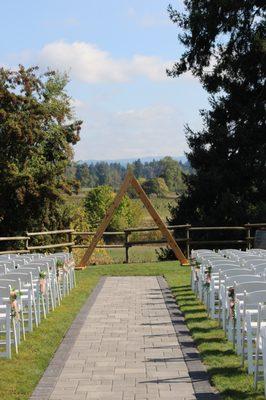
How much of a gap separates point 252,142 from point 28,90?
10.9m

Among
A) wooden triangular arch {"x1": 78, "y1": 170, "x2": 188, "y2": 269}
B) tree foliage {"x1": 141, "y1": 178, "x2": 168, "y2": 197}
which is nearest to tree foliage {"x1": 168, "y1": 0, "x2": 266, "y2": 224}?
wooden triangular arch {"x1": 78, "y1": 170, "x2": 188, "y2": 269}

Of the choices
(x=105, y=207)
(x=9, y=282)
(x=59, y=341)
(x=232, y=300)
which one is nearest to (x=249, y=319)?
(x=232, y=300)

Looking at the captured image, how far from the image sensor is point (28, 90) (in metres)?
35.5

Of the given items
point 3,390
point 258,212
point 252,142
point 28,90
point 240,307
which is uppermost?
point 28,90

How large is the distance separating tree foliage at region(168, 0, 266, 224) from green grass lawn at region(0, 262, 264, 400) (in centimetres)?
1596

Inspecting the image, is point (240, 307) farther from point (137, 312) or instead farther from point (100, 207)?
point (100, 207)

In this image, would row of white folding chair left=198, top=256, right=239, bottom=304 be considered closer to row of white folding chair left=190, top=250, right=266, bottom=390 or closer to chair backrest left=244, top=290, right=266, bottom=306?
row of white folding chair left=190, top=250, right=266, bottom=390

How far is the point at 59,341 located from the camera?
1102 cm

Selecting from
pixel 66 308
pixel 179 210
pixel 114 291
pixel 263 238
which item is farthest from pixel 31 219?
pixel 66 308

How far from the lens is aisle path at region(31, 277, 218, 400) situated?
7.80 m

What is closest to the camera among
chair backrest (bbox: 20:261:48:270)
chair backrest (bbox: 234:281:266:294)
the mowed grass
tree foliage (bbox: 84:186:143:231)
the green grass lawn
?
the green grass lawn

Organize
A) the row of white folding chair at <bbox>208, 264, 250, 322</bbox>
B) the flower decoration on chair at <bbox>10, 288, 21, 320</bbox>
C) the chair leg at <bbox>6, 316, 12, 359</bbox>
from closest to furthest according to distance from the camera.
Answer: the chair leg at <bbox>6, 316, 12, 359</bbox> < the flower decoration on chair at <bbox>10, 288, 21, 320</bbox> < the row of white folding chair at <bbox>208, 264, 250, 322</bbox>

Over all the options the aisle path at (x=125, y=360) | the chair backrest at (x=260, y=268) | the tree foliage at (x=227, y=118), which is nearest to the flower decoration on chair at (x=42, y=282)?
the aisle path at (x=125, y=360)

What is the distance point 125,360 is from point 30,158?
87.4 feet
